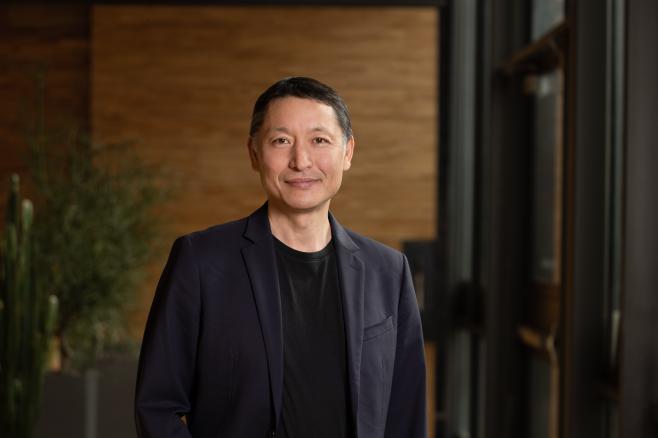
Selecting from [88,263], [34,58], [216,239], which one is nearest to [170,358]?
[216,239]

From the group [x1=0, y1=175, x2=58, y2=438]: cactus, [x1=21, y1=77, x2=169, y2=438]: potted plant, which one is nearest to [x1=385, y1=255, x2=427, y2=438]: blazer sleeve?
[x1=0, y1=175, x2=58, y2=438]: cactus

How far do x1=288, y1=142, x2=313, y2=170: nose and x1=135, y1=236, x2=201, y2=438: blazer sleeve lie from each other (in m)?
0.21

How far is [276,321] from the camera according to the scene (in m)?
1.46

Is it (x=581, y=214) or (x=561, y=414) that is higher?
(x=581, y=214)


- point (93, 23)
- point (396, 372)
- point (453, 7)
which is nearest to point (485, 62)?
point (453, 7)

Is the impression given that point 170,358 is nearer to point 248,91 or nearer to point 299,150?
point 299,150

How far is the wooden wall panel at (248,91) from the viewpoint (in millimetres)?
5855

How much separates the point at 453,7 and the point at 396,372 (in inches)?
175

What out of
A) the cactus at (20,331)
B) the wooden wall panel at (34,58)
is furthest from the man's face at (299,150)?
the wooden wall panel at (34,58)

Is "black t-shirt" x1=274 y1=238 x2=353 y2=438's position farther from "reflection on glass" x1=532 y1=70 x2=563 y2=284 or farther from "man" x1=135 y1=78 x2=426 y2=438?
"reflection on glass" x1=532 y1=70 x2=563 y2=284

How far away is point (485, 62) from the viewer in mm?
4945

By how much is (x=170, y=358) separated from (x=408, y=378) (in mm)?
383

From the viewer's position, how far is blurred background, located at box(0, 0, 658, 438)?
328cm

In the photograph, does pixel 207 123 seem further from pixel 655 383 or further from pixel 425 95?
pixel 655 383
